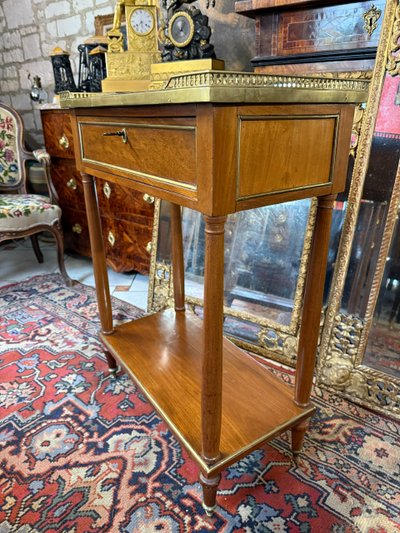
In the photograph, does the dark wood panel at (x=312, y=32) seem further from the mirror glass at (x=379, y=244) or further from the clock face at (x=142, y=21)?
the clock face at (x=142, y=21)

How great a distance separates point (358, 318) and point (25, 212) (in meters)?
1.96

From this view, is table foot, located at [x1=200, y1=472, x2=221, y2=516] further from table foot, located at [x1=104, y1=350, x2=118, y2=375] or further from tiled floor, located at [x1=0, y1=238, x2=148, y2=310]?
tiled floor, located at [x1=0, y1=238, x2=148, y2=310]

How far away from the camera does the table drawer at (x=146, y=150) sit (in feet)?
2.43

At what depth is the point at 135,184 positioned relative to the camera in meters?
0.97

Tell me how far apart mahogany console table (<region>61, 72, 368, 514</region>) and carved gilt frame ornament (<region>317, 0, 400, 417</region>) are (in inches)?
13.3

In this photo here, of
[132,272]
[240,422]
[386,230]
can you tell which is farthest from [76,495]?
[132,272]

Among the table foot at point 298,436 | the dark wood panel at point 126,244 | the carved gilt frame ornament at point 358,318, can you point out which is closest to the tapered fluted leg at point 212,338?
the table foot at point 298,436

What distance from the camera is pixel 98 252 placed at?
1421mm

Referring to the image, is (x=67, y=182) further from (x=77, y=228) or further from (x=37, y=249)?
(x=37, y=249)

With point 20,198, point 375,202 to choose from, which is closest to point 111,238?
point 20,198

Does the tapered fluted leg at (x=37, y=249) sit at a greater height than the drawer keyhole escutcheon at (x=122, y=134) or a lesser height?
lesser

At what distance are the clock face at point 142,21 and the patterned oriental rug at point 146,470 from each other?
134 centimetres

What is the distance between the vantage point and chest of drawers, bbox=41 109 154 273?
218cm

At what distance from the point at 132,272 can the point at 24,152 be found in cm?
116
